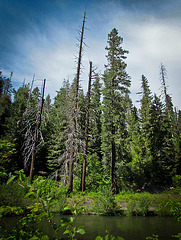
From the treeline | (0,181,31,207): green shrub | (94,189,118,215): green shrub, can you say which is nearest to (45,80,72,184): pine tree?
the treeline

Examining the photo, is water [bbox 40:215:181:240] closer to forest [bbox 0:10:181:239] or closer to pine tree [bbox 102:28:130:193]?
forest [bbox 0:10:181:239]

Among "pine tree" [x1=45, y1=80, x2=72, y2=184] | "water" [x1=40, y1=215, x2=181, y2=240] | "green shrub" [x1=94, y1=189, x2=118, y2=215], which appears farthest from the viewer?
"pine tree" [x1=45, y1=80, x2=72, y2=184]

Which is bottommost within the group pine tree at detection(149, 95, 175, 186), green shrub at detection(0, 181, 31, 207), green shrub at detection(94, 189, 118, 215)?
green shrub at detection(94, 189, 118, 215)

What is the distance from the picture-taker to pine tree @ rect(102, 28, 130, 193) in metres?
17.0

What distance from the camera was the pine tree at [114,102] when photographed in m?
17.0

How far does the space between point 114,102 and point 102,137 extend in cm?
445

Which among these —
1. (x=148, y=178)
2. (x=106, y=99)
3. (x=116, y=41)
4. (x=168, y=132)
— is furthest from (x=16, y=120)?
(x=168, y=132)

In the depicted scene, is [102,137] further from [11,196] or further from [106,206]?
[11,196]

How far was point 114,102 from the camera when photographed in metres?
17.8

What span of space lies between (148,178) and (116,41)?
66.9 feet

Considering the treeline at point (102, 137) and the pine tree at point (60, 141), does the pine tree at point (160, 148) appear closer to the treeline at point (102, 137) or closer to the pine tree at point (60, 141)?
the treeline at point (102, 137)

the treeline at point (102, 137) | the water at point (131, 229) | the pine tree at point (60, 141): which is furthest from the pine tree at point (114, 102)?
the water at point (131, 229)

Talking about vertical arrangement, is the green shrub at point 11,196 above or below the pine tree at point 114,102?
below

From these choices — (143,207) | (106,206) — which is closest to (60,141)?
(106,206)
